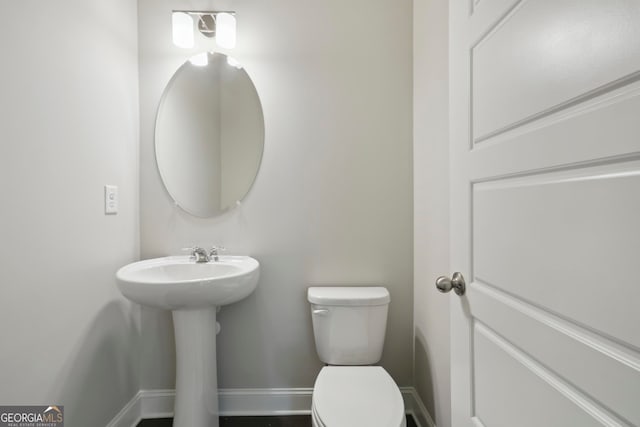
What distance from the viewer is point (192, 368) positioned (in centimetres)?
139

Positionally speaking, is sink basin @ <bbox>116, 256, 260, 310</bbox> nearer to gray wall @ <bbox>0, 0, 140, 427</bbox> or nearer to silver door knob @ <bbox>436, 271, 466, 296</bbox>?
gray wall @ <bbox>0, 0, 140, 427</bbox>

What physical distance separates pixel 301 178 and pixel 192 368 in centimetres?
102

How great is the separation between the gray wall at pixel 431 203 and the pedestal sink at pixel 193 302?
2.64ft

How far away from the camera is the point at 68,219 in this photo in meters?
1.18

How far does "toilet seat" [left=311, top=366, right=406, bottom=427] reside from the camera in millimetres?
990

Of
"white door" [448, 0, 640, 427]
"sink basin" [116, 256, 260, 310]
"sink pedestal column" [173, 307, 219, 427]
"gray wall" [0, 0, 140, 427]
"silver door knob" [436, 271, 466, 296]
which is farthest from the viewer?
"sink pedestal column" [173, 307, 219, 427]

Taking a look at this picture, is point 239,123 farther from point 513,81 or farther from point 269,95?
point 513,81

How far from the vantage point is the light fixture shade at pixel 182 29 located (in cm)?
157

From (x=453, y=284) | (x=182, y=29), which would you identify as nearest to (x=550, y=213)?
(x=453, y=284)

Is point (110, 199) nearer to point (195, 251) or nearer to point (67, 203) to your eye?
point (67, 203)

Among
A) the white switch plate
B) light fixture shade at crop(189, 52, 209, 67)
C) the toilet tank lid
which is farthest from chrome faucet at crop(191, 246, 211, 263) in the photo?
light fixture shade at crop(189, 52, 209, 67)

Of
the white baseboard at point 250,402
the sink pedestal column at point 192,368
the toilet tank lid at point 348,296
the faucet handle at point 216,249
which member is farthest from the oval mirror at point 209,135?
the white baseboard at point 250,402

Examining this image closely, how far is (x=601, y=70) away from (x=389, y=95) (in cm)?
131

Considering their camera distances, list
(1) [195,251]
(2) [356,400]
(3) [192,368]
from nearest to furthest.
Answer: (2) [356,400]
(3) [192,368]
(1) [195,251]
